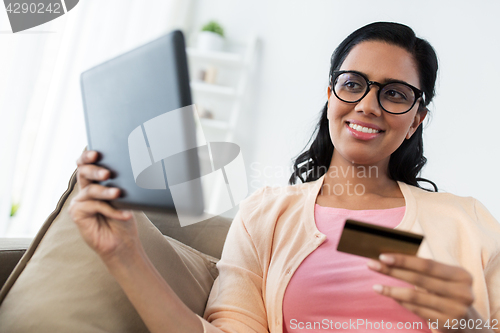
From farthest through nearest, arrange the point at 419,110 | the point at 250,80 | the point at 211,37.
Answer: the point at 250,80
the point at 211,37
the point at 419,110

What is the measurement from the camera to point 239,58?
11.5ft

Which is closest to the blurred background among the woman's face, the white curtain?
the white curtain

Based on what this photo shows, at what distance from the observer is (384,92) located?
1.09 m

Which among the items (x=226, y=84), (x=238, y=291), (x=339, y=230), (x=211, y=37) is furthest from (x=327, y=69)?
(x=238, y=291)

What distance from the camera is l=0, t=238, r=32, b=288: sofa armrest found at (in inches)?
38.8

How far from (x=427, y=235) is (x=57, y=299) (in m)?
0.85

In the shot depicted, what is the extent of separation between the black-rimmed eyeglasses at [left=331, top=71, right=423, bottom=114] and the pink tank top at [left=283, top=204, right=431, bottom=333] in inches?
12.2

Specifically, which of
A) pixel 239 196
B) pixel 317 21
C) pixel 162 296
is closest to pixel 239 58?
pixel 317 21

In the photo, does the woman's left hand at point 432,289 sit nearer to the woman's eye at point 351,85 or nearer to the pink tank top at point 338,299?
the pink tank top at point 338,299

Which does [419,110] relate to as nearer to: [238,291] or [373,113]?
[373,113]

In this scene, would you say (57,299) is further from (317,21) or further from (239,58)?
(317,21)

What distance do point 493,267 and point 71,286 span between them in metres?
0.96

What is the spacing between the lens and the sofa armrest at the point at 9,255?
99 cm

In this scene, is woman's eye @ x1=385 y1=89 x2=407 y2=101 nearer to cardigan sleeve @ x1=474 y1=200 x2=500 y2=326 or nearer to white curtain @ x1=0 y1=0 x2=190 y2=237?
cardigan sleeve @ x1=474 y1=200 x2=500 y2=326
